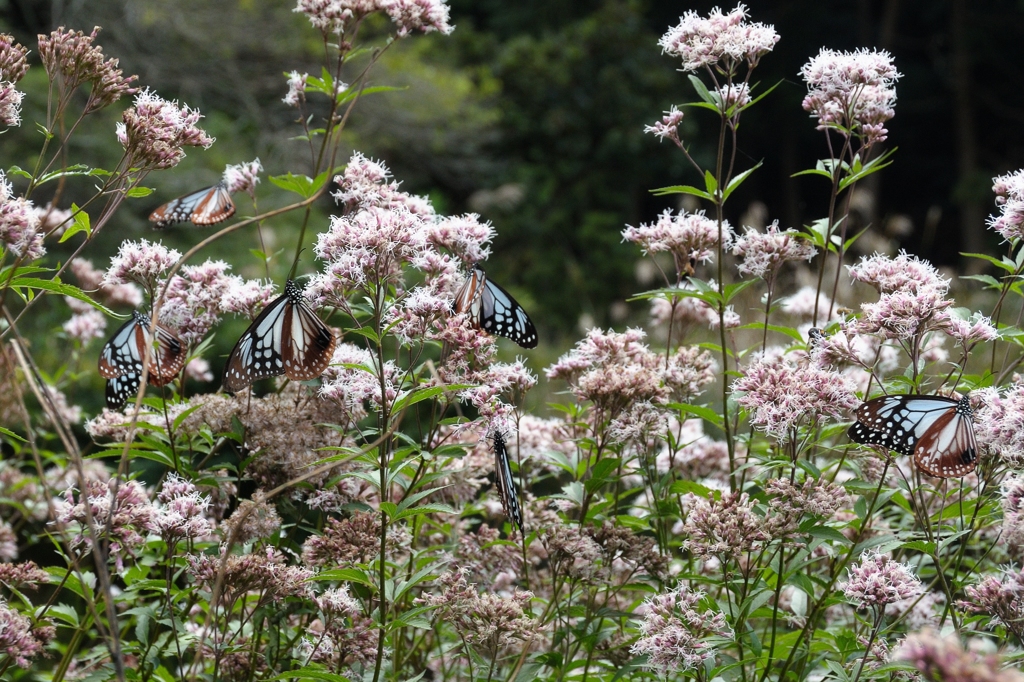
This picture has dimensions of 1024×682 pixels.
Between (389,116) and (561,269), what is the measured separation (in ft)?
16.4

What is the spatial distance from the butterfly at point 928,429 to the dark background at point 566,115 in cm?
839

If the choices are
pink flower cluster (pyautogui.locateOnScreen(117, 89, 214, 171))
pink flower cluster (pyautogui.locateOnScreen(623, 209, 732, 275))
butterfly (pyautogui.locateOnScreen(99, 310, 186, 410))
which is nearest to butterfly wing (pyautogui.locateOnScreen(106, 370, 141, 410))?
butterfly (pyautogui.locateOnScreen(99, 310, 186, 410))

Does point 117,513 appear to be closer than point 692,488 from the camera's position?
Yes

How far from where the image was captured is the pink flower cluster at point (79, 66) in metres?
2.29

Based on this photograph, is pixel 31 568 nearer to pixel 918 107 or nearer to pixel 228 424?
pixel 228 424

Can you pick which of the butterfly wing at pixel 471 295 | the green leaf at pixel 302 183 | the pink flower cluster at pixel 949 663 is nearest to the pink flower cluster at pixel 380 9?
the green leaf at pixel 302 183

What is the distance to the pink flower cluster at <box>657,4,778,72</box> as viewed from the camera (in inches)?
103

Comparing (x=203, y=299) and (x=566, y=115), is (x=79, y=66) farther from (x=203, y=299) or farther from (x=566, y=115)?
(x=566, y=115)

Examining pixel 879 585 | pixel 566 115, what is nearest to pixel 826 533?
pixel 879 585

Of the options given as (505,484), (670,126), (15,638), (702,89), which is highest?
(670,126)

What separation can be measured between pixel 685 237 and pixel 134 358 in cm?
173

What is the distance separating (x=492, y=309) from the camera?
2832 millimetres

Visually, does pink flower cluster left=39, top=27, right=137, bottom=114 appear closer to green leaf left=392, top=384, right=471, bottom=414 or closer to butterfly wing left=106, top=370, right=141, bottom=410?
butterfly wing left=106, top=370, right=141, bottom=410

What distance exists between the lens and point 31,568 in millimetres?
2568
